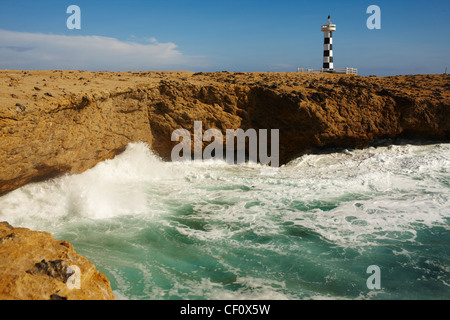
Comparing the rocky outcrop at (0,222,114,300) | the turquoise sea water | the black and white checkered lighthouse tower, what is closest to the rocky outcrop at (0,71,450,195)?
the turquoise sea water

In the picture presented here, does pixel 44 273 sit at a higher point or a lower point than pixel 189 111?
lower

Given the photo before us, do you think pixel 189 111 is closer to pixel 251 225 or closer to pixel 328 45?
pixel 251 225

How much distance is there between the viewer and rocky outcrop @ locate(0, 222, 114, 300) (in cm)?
307

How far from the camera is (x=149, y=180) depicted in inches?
382

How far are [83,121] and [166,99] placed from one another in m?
3.03

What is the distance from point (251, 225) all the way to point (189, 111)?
5.59 meters

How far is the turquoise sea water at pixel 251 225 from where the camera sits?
473cm

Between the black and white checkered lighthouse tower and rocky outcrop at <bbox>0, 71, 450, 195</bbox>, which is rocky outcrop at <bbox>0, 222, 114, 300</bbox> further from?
the black and white checkered lighthouse tower

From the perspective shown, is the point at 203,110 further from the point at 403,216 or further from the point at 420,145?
the point at 420,145

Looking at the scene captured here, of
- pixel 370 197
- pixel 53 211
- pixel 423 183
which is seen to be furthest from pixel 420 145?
pixel 53 211

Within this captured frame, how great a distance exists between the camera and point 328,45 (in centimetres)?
2364

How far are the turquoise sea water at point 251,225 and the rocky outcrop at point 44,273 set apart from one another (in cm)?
94

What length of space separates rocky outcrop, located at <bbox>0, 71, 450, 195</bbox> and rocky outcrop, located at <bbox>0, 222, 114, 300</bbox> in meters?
3.94

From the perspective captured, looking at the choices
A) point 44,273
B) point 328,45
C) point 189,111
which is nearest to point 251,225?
point 44,273
